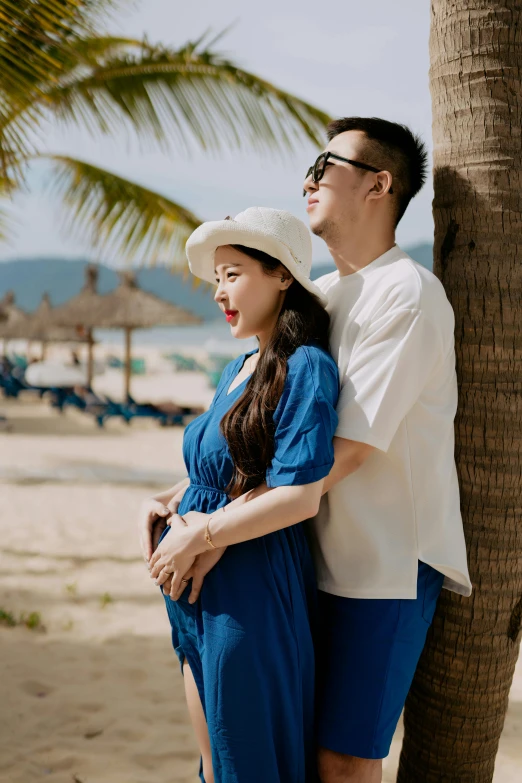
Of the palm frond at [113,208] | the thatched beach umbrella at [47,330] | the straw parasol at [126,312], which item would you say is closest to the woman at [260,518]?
the palm frond at [113,208]

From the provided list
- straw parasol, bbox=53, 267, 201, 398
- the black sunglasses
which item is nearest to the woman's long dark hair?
the black sunglasses

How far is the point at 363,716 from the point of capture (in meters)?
1.93

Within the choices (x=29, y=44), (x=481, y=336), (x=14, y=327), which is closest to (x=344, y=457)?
(x=481, y=336)

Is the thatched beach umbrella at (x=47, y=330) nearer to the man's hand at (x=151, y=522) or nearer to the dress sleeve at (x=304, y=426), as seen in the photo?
the man's hand at (x=151, y=522)

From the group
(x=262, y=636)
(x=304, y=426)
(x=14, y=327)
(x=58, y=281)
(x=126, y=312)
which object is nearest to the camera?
(x=304, y=426)

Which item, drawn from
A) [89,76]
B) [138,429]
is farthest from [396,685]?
[138,429]

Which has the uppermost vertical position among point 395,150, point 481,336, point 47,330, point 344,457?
point 47,330

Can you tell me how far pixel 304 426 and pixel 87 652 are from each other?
2.96 m

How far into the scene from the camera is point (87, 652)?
4.15 m

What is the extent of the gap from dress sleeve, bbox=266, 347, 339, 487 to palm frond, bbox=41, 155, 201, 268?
5.38 meters

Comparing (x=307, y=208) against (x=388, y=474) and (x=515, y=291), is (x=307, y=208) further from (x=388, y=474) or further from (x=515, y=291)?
(x=388, y=474)

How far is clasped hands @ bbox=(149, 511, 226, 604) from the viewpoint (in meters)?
1.88

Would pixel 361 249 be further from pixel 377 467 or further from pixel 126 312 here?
pixel 126 312

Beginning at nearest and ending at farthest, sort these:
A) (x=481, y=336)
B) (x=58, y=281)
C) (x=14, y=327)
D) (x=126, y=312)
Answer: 1. (x=481, y=336)
2. (x=126, y=312)
3. (x=14, y=327)
4. (x=58, y=281)
